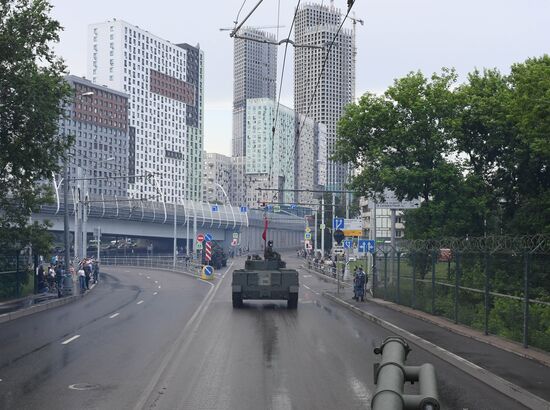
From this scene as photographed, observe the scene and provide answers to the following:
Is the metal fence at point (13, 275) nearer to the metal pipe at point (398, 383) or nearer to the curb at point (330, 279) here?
the curb at point (330, 279)

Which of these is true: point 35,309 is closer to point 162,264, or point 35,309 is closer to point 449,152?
point 449,152

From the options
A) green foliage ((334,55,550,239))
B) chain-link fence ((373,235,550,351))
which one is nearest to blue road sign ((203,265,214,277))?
green foliage ((334,55,550,239))

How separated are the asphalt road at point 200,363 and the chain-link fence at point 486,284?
9.23ft

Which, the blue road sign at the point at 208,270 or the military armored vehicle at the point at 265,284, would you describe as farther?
the blue road sign at the point at 208,270

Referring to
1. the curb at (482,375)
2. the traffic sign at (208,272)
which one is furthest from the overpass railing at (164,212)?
the curb at (482,375)

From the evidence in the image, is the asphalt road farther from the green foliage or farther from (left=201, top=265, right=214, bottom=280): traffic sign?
(left=201, top=265, right=214, bottom=280): traffic sign

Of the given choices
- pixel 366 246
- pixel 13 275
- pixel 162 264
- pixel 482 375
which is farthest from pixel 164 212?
pixel 482 375

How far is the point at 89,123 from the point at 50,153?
575 feet

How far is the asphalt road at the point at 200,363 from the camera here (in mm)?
11266

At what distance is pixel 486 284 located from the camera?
64.9ft

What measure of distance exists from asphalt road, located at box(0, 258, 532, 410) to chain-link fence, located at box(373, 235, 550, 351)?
2.81 metres

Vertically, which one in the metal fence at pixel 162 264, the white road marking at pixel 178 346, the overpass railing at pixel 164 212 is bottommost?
the metal fence at pixel 162 264

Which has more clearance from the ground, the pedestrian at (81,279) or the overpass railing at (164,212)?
the overpass railing at (164,212)

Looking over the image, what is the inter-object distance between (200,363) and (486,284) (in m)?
8.78
